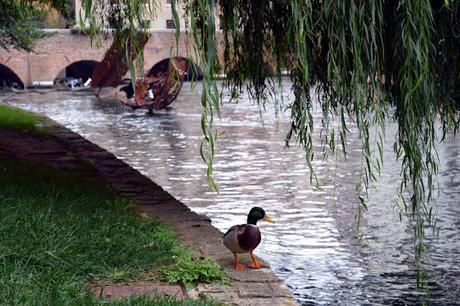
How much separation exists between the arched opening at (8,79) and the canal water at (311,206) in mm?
26424

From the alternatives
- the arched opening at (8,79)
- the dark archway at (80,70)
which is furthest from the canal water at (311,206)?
the dark archway at (80,70)

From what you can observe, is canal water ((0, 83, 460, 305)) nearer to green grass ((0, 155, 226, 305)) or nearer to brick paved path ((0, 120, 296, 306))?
brick paved path ((0, 120, 296, 306))

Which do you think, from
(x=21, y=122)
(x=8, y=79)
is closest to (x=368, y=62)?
(x=21, y=122)

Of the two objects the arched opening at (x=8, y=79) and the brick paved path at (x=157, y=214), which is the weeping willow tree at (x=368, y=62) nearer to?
the brick paved path at (x=157, y=214)

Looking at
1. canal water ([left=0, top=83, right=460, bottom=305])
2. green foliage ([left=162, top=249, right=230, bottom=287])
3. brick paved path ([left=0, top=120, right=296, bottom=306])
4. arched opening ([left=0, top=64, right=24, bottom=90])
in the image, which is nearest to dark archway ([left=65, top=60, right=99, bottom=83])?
arched opening ([left=0, top=64, right=24, bottom=90])

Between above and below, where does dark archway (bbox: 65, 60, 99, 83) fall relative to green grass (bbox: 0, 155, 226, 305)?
below

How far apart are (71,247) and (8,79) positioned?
44560 mm

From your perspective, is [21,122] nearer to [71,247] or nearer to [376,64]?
[71,247]

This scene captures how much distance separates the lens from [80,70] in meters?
54.0

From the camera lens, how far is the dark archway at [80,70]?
173 feet

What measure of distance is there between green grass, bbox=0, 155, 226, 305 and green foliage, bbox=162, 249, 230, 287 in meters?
0.08

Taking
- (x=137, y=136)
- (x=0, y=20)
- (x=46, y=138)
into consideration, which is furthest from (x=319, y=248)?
(x=137, y=136)

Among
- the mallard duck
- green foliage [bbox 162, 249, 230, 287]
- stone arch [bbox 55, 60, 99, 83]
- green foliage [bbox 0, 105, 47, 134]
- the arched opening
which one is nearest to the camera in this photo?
green foliage [bbox 162, 249, 230, 287]

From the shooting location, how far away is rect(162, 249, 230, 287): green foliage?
5277mm
